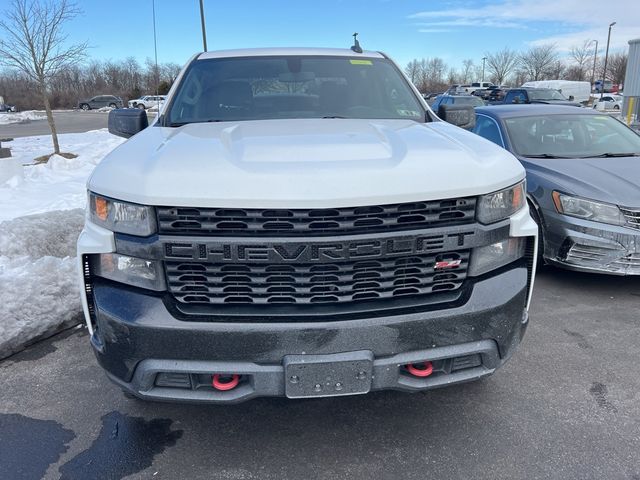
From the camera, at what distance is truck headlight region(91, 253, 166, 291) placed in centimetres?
221

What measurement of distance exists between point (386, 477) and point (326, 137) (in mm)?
1661

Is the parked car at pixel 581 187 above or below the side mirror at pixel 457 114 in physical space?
below

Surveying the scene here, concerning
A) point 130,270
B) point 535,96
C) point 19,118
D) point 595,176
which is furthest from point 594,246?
point 19,118

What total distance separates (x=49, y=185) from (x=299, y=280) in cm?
933

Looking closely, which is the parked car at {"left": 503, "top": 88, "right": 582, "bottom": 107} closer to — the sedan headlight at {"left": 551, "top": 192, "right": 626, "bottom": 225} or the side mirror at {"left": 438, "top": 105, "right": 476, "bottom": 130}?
the sedan headlight at {"left": 551, "top": 192, "right": 626, "bottom": 225}

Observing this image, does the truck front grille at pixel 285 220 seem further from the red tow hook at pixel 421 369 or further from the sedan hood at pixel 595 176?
the sedan hood at pixel 595 176

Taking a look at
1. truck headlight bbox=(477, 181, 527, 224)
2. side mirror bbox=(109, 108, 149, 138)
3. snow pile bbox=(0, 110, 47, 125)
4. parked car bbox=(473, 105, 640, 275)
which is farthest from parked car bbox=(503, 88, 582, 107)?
snow pile bbox=(0, 110, 47, 125)

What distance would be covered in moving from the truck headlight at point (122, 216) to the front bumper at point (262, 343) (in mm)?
259

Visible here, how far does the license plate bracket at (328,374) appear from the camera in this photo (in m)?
2.14

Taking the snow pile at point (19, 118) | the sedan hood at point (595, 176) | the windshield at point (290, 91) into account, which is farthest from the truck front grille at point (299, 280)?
the snow pile at point (19, 118)

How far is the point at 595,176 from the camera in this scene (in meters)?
4.86

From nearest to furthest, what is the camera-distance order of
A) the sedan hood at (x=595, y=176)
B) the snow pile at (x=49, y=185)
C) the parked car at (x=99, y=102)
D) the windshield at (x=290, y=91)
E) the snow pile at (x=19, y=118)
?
the windshield at (x=290, y=91) → the sedan hood at (x=595, y=176) → the snow pile at (x=49, y=185) → the snow pile at (x=19, y=118) → the parked car at (x=99, y=102)

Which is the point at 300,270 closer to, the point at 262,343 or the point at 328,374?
the point at 262,343

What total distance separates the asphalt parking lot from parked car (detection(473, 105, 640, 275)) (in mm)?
1167
